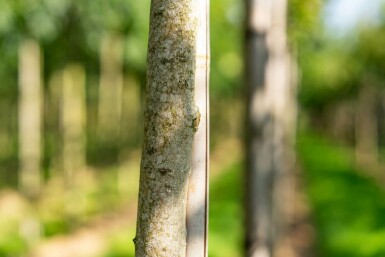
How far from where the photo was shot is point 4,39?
640 inches

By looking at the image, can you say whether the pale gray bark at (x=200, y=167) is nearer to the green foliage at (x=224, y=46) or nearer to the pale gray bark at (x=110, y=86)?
the pale gray bark at (x=110, y=86)

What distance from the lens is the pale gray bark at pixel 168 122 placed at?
77.0 inches

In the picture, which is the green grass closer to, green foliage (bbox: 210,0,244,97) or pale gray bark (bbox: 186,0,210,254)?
pale gray bark (bbox: 186,0,210,254)

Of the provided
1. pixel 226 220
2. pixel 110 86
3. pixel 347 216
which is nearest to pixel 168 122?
pixel 347 216

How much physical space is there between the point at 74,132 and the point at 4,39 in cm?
322

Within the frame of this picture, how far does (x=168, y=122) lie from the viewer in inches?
77.4

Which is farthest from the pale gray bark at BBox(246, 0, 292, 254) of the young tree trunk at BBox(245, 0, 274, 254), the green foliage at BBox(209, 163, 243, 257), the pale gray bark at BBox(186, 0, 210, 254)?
the pale gray bark at BBox(186, 0, 210, 254)

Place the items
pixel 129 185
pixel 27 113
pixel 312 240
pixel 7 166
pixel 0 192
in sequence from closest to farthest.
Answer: pixel 312 240 < pixel 27 113 < pixel 0 192 < pixel 129 185 < pixel 7 166

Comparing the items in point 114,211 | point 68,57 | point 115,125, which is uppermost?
point 68,57

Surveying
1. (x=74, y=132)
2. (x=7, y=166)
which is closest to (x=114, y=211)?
(x=74, y=132)

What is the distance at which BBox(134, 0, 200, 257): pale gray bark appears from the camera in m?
1.96

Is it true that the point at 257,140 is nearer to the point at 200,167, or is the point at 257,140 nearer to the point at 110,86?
the point at 200,167

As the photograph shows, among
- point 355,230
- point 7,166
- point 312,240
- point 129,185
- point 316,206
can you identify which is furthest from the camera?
point 7,166

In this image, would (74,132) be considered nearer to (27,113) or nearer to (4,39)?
(27,113)
